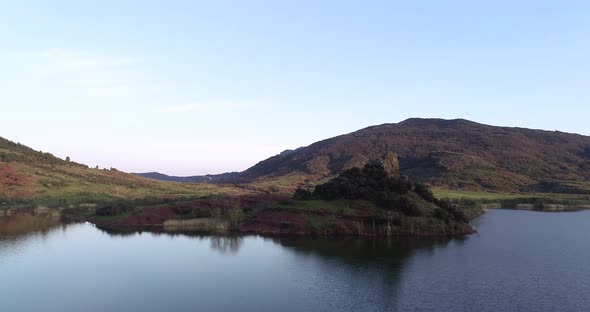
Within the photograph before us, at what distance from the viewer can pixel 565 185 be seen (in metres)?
194

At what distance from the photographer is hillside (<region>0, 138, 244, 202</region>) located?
403 feet

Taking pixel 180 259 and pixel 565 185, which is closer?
pixel 180 259

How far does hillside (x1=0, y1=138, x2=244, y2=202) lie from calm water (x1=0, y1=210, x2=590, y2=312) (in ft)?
164

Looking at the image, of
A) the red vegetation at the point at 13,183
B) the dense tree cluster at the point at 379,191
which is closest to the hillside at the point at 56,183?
the red vegetation at the point at 13,183

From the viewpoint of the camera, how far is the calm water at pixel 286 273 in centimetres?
3975

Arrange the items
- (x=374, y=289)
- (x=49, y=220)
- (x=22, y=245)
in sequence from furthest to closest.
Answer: (x=49, y=220) → (x=22, y=245) → (x=374, y=289)

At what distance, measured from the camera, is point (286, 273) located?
165 ft

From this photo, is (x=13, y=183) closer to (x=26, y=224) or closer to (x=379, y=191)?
(x=26, y=224)

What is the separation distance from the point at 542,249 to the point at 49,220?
276ft

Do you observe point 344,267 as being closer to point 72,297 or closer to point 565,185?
point 72,297

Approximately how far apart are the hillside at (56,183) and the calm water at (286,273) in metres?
49.9

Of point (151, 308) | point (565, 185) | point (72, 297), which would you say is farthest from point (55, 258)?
point (565, 185)

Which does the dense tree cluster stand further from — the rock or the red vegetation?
the red vegetation

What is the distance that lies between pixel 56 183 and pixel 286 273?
4142 inches
